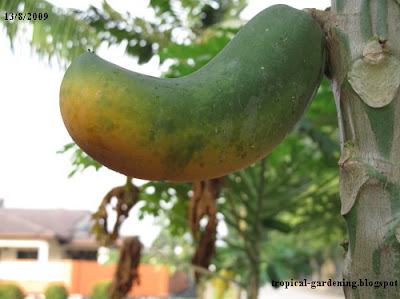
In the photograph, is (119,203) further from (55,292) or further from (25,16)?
(55,292)

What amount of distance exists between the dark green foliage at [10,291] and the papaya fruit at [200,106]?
1650 cm

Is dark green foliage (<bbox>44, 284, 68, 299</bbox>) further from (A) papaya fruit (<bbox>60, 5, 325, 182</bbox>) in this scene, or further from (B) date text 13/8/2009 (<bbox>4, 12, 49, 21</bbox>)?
(A) papaya fruit (<bbox>60, 5, 325, 182</bbox>)

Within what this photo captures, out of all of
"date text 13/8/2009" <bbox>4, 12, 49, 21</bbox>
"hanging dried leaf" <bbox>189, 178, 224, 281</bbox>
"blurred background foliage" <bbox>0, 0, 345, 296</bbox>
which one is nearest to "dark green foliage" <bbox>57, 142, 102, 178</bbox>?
"blurred background foliage" <bbox>0, 0, 345, 296</bbox>

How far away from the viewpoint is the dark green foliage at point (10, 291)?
15652mm

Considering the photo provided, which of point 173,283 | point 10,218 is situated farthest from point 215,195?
point 173,283

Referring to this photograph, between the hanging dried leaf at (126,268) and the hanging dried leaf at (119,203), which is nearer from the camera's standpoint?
the hanging dried leaf at (119,203)

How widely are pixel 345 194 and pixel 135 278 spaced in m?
3.63

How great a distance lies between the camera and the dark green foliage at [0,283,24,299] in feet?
51.4

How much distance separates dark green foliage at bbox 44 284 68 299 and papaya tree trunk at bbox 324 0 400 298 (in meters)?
17.3

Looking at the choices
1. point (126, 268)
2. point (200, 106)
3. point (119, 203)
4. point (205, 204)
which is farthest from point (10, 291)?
point (200, 106)

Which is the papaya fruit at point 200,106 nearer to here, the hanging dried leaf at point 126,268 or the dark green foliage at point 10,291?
the hanging dried leaf at point 126,268

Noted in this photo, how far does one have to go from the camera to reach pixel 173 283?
89.4 ft

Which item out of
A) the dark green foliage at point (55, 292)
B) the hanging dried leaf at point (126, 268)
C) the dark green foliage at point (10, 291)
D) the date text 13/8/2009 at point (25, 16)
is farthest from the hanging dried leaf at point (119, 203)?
the dark green foliage at point (55, 292)

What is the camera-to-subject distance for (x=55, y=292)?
16.7 meters
